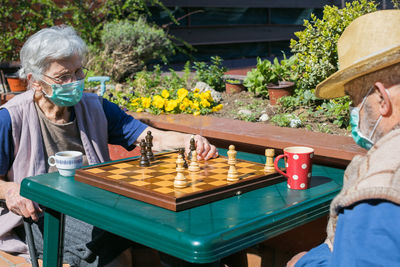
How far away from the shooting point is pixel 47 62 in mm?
3027

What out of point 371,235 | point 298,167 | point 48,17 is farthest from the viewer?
point 48,17

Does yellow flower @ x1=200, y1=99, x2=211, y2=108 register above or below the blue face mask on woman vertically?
below

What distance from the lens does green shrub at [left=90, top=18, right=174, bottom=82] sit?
709 cm

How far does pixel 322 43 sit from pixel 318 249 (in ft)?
8.67

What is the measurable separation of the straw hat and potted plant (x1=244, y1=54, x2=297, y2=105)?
2620 mm

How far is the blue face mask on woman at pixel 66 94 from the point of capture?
299cm

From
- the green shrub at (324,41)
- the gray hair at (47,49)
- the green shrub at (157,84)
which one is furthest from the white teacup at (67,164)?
the green shrub at (157,84)

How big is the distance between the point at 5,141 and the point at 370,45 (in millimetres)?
1981

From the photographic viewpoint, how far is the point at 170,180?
230 cm

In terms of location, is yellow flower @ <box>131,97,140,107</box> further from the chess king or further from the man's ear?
the man's ear

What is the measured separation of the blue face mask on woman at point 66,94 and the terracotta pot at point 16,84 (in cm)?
347

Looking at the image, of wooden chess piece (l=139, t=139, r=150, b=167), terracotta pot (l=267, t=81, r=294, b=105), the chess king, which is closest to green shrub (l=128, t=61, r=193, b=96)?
terracotta pot (l=267, t=81, r=294, b=105)

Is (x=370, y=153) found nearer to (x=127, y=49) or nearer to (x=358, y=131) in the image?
(x=358, y=131)

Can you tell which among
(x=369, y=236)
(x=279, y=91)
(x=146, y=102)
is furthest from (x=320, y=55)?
(x=369, y=236)
